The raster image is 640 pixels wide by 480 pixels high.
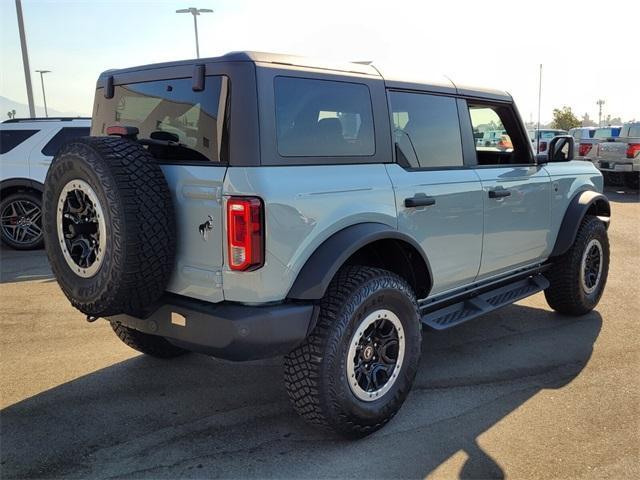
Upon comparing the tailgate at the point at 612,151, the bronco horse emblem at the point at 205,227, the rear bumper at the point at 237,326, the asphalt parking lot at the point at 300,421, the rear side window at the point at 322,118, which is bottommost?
the asphalt parking lot at the point at 300,421

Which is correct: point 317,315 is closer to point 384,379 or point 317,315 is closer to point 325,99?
point 384,379

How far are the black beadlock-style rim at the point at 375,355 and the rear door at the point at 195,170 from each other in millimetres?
823

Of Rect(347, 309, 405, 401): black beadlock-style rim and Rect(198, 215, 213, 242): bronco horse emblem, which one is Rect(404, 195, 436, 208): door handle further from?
Rect(198, 215, 213, 242): bronco horse emblem

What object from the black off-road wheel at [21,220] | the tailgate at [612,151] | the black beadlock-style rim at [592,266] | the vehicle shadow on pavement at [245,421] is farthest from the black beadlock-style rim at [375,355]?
the tailgate at [612,151]

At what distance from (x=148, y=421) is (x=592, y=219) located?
411 cm

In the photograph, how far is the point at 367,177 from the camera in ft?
10.2

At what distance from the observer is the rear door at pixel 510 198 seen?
3998 mm

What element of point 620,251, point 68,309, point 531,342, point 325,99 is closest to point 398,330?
point 325,99

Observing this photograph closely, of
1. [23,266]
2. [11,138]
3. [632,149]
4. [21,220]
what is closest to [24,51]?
[11,138]

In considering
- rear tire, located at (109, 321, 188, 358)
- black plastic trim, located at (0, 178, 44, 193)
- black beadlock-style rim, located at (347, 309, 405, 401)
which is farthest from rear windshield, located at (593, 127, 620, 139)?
rear tire, located at (109, 321, 188, 358)

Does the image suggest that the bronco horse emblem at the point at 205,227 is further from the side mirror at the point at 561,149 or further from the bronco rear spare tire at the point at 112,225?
the side mirror at the point at 561,149

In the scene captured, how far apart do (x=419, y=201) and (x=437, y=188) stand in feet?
0.78

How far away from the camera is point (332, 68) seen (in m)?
3.09

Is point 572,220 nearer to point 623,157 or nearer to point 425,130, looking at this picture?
point 425,130
